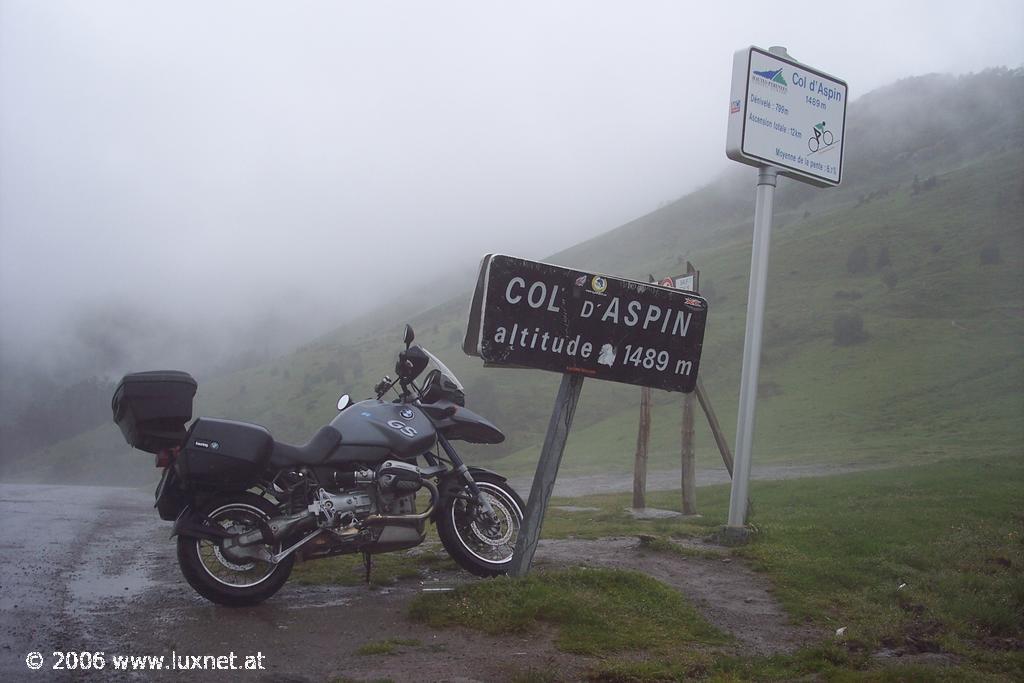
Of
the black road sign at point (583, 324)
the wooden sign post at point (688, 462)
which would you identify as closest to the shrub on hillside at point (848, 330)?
the wooden sign post at point (688, 462)

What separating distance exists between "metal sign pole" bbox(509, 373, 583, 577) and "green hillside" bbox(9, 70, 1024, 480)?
24.6 metres

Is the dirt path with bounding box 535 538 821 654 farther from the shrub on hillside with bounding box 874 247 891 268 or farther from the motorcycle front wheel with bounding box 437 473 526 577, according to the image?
the shrub on hillside with bounding box 874 247 891 268

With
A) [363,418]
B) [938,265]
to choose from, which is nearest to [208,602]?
[363,418]

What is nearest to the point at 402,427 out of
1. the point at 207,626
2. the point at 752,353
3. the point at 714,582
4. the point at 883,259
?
the point at 207,626

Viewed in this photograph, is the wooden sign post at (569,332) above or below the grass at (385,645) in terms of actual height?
above

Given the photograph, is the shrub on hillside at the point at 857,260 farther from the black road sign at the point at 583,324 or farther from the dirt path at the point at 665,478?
the black road sign at the point at 583,324

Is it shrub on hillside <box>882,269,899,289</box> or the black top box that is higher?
shrub on hillside <box>882,269,899,289</box>

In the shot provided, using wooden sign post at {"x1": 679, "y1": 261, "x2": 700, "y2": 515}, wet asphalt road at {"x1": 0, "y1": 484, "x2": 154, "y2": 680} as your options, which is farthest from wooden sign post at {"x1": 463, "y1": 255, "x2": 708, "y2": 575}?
wooden sign post at {"x1": 679, "y1": 261, "x2": 700, "y2": 515}

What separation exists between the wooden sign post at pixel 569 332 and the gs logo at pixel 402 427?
93cm

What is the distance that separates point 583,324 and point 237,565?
10.1 feet

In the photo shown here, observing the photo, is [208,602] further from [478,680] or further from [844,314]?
[844,314]

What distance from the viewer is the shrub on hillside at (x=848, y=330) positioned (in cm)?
6266

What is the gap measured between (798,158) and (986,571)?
4537 mm

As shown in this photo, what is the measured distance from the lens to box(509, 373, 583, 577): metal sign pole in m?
Answer: 6.88
